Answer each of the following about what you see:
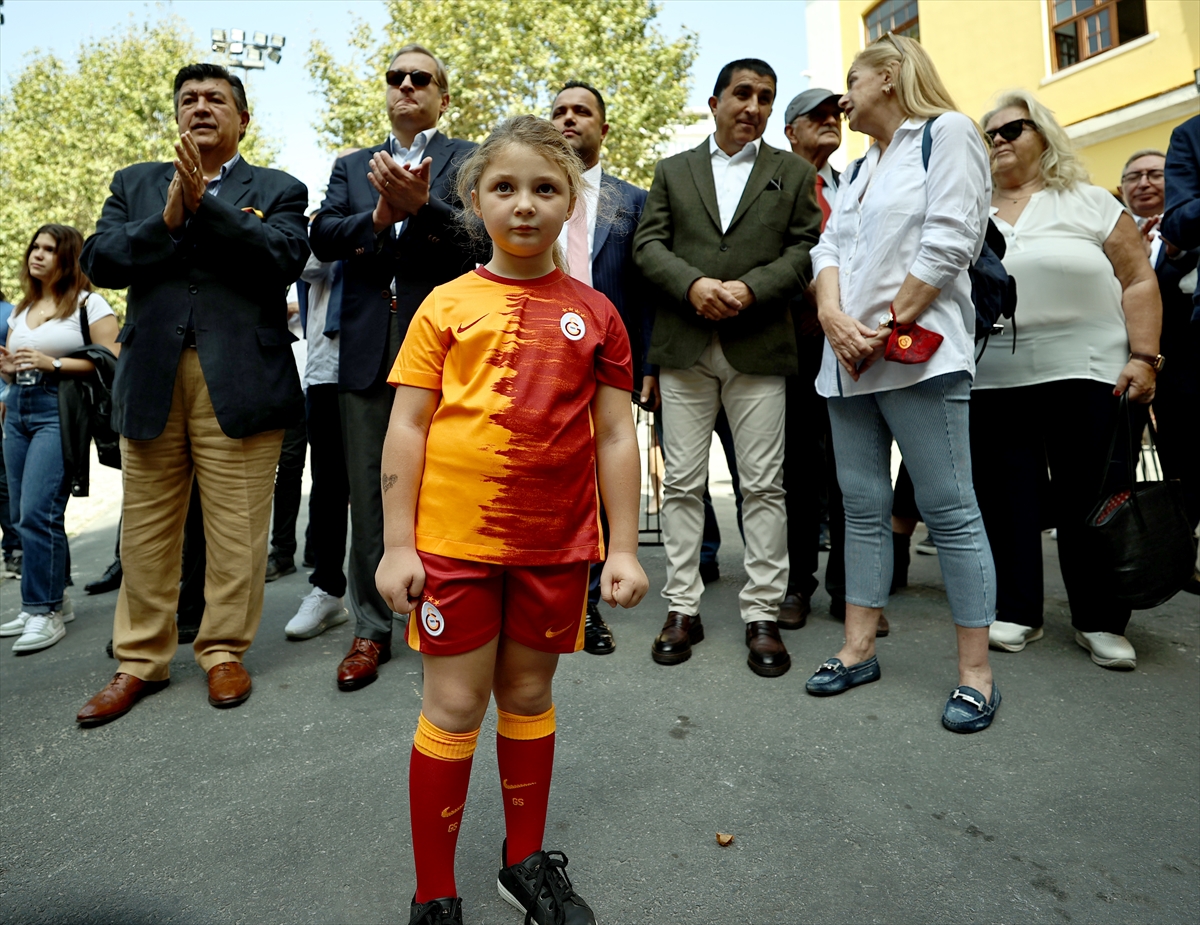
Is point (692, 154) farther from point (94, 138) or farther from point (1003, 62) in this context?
point (94, 138)

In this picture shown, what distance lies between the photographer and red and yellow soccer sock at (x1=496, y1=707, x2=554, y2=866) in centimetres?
210

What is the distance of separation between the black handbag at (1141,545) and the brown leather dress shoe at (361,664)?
2903mm

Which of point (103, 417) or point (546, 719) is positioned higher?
point (103, 417)

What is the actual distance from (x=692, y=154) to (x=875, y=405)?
5.03ft

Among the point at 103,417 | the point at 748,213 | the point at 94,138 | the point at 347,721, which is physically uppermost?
the point at 94,138

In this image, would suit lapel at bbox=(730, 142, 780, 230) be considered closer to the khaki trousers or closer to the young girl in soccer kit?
the young girl in soccer kit

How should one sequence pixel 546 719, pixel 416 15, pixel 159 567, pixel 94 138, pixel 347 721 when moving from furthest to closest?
1. pixel 94 138
2. pixel 416 15
3. pixel 159 567
4. pixel 347 721
5. pixel 546 719

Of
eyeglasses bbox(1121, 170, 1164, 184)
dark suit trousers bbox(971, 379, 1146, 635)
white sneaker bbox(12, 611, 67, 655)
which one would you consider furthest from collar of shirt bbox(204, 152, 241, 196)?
eyeglasses bbox(1121, 170, 1164, 184)

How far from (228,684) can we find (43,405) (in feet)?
7.10

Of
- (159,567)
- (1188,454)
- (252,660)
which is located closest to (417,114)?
(159,567)

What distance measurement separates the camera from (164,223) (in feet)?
10.8

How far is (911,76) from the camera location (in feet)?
10.6

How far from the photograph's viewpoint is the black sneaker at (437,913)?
195 cm

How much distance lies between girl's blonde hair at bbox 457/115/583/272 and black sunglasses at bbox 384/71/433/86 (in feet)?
5.83
